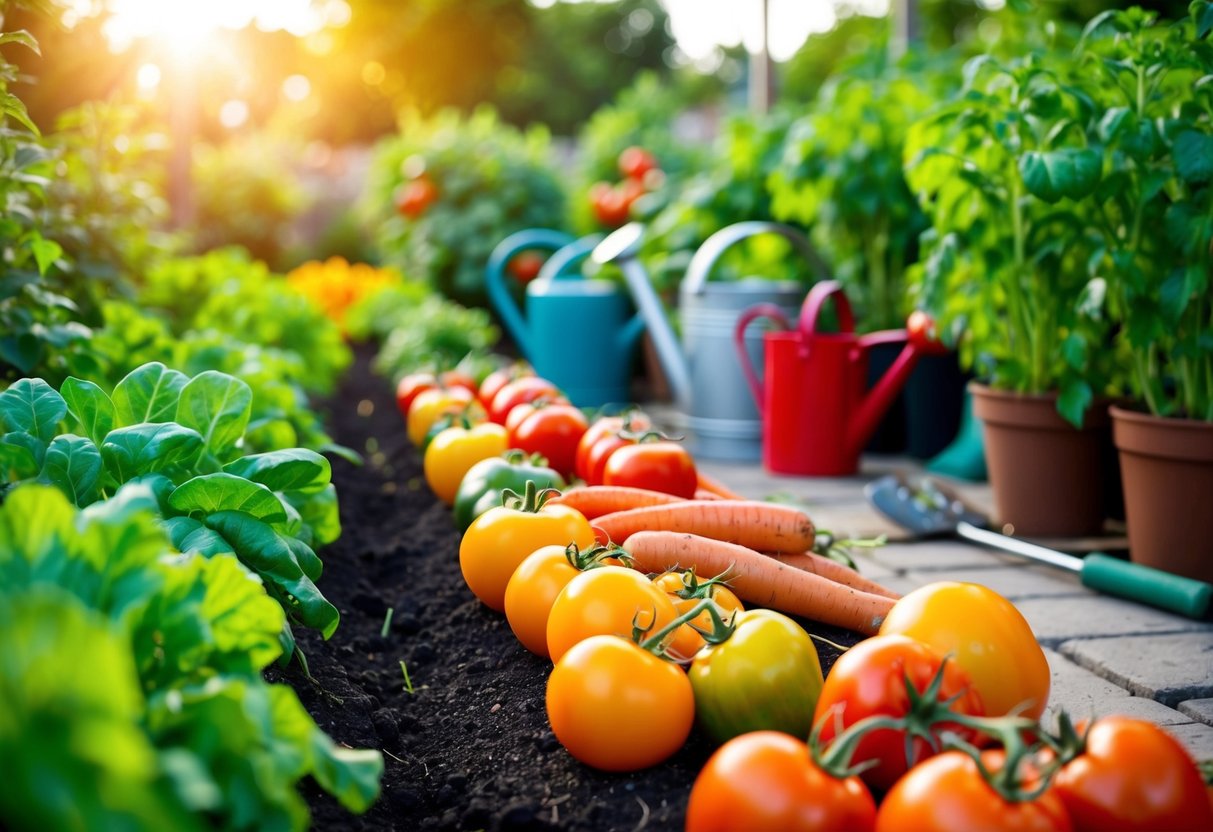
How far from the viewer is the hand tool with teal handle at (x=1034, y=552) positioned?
2406mm

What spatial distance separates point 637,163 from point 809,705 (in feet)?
20.3

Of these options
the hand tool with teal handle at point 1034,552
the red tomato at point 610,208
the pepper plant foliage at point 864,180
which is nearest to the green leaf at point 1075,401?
the hand tool with teal handle at point 1034,552

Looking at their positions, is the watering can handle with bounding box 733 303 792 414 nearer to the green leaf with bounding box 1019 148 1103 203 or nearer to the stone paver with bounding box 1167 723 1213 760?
the green leaf with bounding box 1019 148 1103 203

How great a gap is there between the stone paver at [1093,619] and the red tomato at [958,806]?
1279 mm

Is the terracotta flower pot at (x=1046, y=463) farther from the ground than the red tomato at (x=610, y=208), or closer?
Result: closer

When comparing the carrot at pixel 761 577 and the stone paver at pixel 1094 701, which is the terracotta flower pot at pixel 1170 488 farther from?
the carrot at pixel 761 577

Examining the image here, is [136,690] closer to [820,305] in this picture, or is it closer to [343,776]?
[343,776]

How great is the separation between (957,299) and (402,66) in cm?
3086

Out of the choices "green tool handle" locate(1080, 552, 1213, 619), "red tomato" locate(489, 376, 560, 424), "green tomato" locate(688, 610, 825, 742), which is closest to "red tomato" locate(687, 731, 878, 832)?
"green tomato" locate(688, 610, 825, 742)

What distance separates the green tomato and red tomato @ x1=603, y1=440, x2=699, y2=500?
40.0 inches

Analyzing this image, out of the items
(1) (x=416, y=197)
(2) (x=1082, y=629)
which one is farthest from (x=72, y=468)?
(1) (x=416, y=197)

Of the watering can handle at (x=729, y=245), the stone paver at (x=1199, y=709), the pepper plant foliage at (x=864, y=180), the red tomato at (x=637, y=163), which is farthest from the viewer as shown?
the red tomato at (x=637, y=163)

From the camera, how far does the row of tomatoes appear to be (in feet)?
3.88

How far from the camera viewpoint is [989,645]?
1.55 metres
